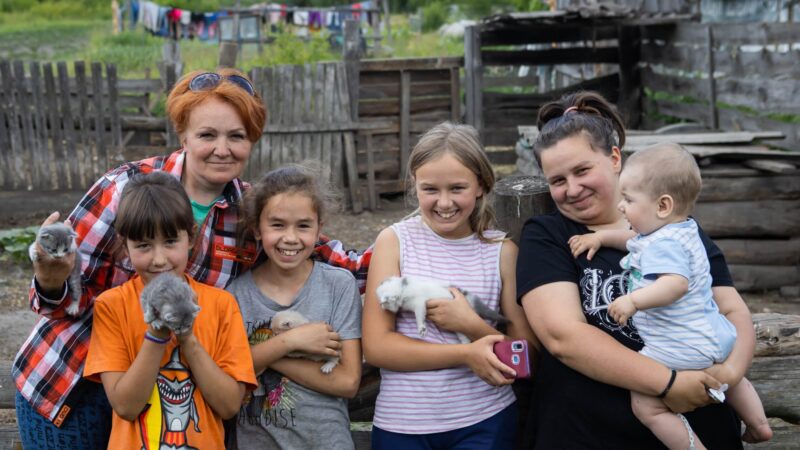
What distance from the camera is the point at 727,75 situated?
423 inches

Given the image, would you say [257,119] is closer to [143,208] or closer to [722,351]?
[143,208]

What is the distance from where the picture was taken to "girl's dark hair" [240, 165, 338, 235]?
2.97 m

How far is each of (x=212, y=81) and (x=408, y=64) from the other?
33.6 feet

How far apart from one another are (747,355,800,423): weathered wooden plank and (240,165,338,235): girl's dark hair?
1.83 meters

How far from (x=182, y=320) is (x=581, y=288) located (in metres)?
1.26

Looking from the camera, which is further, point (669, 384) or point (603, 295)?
point (603, 295)

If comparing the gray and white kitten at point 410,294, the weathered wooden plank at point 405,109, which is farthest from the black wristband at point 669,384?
the weathered wooden plank at point 405,109

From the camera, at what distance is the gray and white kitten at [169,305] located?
247 centimetres

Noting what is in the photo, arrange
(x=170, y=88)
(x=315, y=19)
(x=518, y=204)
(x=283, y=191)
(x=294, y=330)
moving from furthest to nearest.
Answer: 1. (x=315, y=19)
2. (x=170, y=88)
3. (x=518, y=204)
4. (x=283, y=191)
5. (x=294, y=330)

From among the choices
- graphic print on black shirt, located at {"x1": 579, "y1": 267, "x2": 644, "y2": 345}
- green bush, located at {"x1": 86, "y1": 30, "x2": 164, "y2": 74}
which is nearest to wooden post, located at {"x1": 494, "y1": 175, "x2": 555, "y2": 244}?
graphic print on black shirt, located at {"x1": 579, "y1": 267, "x2": 644, "y2": 345}

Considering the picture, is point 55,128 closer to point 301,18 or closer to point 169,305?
point 169,305

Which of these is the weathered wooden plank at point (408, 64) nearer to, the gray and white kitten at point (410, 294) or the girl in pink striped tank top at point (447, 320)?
the girl in pink striped tank top at point (447, 320)

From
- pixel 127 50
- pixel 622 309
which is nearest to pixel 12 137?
pixel 622 309

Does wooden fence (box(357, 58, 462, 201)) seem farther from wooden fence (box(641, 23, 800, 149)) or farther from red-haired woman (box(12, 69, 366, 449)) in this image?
red-haired woman (box(12, 69, 366, 449))
